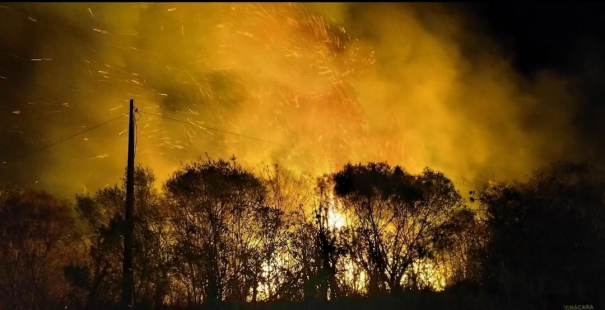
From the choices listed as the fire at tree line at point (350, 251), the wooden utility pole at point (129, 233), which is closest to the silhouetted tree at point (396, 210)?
the fire at tree line at point (350, 251)

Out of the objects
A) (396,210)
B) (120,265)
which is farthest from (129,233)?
(396,210)

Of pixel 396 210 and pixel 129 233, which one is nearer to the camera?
pixel 129 233

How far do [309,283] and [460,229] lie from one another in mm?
7778

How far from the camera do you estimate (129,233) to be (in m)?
19.5

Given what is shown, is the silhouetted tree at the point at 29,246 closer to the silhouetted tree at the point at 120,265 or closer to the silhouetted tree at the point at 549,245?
the silhouetted tree at the point at 120,265

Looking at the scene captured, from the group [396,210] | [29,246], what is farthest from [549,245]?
[29,246]

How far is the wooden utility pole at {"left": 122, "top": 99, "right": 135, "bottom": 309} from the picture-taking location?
18.1 m

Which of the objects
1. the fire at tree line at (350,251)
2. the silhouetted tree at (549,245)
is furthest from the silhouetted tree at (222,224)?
the silhouetted tree at (549,245)

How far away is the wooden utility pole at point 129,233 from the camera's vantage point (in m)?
18.1

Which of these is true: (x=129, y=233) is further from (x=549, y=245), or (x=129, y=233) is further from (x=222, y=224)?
(x=549, y=245)

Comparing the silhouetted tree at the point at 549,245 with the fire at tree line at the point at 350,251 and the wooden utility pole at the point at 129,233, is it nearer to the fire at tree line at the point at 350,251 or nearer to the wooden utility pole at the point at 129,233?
the fire at tree line at the point at 350,251

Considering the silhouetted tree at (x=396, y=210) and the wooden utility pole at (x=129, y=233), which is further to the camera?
the silhouetted tree at (x=396, y=210)

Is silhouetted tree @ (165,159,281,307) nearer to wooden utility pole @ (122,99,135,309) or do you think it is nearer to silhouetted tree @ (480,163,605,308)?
wooden utility pole @ (122,99,135,309)

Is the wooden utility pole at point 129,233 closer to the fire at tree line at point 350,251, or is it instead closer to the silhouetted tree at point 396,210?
the fire at tree line at point 350,251
